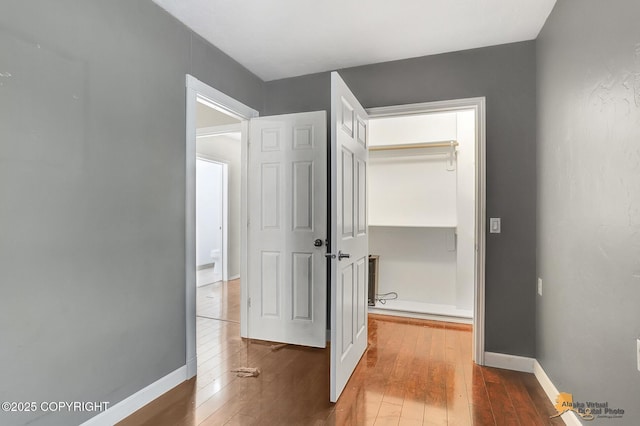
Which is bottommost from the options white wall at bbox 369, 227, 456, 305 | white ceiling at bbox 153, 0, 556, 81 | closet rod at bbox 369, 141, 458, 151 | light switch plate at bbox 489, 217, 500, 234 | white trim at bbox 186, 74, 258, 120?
white wall at bbox 369, 227, 456, 305

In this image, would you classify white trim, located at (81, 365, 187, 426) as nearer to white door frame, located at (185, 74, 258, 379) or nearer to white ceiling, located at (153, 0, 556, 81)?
white door frame, located at (185, 74, 258, 379)

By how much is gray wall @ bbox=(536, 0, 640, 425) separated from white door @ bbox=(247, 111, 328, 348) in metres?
1.68

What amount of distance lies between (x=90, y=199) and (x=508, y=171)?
283 cm

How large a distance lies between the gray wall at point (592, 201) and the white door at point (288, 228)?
168 centimetres

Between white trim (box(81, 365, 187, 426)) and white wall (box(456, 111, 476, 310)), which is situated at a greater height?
white wall (box(456, 111, 476, 310))

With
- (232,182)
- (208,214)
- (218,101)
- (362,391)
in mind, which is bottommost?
(362,391)

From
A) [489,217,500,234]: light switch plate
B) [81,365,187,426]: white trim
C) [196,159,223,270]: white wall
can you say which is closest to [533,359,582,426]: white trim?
[489,217,500,234]: light switch plate

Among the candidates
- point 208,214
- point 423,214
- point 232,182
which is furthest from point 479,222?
point 208,214

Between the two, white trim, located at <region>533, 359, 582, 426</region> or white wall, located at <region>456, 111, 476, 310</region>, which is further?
white wall, located at <region>456, 111, 476, 310</region>

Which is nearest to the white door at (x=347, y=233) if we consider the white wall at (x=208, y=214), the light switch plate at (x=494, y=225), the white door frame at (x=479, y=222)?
the white door frame at (x=479, y=222)

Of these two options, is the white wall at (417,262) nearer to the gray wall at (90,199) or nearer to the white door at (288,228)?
the white door at (288,228)

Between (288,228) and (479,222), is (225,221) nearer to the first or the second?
(288,228)

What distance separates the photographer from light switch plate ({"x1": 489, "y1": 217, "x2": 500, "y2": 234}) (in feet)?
8.39

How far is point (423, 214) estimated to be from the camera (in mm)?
3943
